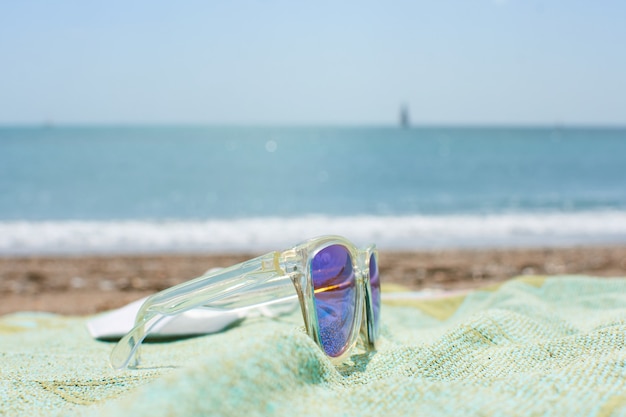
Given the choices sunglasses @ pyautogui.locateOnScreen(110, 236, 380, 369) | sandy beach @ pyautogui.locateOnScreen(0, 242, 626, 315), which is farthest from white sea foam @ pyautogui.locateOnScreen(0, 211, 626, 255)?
sunglasses @ pyautogui.locateOnScreen(110, 236, 380, 369)

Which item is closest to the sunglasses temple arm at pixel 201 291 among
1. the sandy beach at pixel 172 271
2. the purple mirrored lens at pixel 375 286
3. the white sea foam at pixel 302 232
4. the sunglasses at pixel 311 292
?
the sunglasses at pixel 311 292

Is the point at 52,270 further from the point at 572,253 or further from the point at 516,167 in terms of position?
the point at 516,167

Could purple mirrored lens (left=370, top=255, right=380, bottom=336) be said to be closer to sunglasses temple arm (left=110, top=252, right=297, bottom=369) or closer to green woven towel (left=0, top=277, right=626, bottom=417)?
green woven towel (left=0, top=277, right=626, bottom=417)

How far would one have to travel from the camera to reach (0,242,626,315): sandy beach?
14.4 ft

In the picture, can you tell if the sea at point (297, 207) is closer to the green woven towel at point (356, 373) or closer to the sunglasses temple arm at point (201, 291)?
the green woven towel at point (356, 373)

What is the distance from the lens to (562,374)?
100 cm

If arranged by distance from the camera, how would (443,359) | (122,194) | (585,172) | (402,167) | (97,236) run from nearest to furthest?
(443,359) → (97,236) → (122,194) → (585,172) → (402,167)

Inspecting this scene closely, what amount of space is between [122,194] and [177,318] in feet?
43.1

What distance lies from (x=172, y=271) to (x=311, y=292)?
4.25 metres

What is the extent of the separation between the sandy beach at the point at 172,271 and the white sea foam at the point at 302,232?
0.81 m

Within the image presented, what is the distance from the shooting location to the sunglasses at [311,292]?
132 centimetres

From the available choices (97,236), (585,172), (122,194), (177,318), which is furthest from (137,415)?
(585,172)

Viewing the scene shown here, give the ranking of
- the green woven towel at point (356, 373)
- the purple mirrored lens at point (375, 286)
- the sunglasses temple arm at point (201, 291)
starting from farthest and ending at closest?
the purple mirrored lens at point (375, 286) → the sunglasses temple arm at point (201, 291) → the green woven towel at point (356, 373)

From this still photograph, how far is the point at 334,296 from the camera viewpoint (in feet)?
4.64
